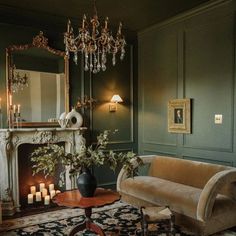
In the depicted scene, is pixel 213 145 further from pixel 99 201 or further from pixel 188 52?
pixel 99 201

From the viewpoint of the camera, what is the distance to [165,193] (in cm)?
342

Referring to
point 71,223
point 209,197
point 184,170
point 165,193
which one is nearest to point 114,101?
point 184,170

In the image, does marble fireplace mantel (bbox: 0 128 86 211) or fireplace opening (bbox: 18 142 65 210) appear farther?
fireplace opening (bbox: 18 142 65 210)

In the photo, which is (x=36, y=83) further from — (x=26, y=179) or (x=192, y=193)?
(x=192, y=193)

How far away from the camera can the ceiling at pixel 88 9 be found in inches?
156

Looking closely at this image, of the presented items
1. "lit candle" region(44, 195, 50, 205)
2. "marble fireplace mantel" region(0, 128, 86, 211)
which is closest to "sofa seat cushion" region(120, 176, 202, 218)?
"lit candle" region(44, 195, 50, 205)

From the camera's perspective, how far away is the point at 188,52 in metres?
4.38

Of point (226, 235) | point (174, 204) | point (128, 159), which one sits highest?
point (128, 159)

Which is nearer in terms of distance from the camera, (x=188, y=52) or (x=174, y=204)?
(x=174, y=204)

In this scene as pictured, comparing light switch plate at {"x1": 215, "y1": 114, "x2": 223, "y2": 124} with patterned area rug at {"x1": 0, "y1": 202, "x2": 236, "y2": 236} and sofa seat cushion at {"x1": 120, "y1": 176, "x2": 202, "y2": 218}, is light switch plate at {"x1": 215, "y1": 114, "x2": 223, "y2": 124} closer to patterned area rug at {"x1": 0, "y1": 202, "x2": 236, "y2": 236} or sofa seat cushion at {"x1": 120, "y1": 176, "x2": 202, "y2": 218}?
sofa seat cushion at {"x1": 120, "y1": 176, "x2": 202, "y2": 218}

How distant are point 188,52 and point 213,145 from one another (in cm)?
154

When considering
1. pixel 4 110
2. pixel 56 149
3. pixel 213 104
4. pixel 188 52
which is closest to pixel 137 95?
pixel 188 52

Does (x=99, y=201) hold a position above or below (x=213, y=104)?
below

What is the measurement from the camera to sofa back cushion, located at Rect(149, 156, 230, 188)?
3596 mm
